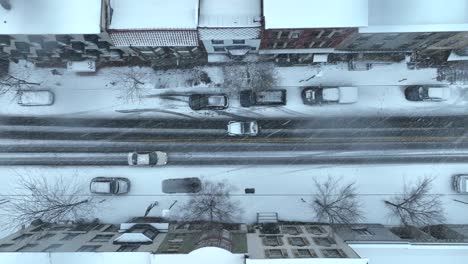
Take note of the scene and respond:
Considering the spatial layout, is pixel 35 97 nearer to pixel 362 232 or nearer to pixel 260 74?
pixel 260 74

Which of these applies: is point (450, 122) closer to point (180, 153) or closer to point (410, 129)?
point (410, 129)

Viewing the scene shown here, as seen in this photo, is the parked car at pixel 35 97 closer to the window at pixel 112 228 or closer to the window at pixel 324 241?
the window at pixel 112 228

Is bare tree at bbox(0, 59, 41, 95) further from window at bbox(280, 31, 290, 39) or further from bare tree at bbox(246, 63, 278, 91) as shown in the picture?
window at bbox(280, 31, 290, 39)

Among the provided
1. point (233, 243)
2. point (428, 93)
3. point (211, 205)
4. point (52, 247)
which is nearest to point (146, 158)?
point (211, 205)

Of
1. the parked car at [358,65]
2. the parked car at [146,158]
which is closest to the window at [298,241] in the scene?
the parked car at [146,158]

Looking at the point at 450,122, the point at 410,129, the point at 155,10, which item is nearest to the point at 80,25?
the point at 155,10
